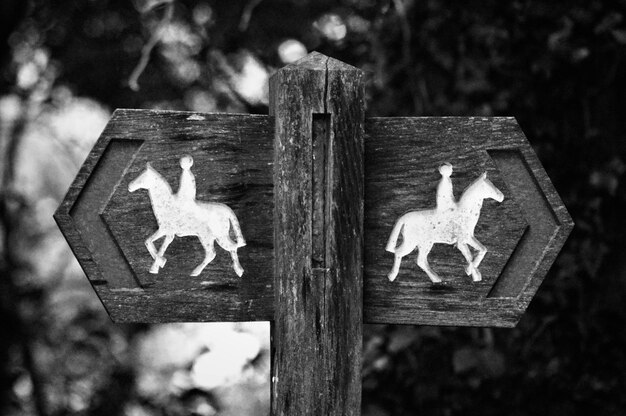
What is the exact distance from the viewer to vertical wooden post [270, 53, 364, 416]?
134 centimetres

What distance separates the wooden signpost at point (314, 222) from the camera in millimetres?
1339

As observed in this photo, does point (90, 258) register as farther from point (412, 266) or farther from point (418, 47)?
point (418, 47)

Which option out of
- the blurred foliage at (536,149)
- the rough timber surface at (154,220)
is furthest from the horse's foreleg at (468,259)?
the blurred foliage at (536,149)

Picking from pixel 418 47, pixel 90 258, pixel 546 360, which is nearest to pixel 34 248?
pixel 418 47

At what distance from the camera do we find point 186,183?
1361mm

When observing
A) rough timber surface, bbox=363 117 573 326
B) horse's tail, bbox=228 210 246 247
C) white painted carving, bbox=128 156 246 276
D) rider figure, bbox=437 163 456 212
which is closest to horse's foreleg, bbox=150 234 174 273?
white painted carving, bbox=128 156 246 276

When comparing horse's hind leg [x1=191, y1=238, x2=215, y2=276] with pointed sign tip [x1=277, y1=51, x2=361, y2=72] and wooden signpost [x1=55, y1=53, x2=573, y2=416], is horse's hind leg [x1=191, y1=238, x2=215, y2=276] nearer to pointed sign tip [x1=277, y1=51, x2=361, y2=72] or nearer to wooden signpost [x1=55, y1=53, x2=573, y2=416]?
wooden signpost [x1=55, y1=53, x2=573, y2=416]

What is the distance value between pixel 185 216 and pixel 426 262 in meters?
0.42

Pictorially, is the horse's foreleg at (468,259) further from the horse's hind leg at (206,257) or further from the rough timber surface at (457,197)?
the horse's hind leg at (206,257)

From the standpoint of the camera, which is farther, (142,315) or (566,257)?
(566,257)

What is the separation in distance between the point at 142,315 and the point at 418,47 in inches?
71.4

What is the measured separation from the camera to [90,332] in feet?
16.7

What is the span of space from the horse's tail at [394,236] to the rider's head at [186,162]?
360 mm

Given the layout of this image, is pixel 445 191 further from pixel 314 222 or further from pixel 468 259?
pixel 314 222
